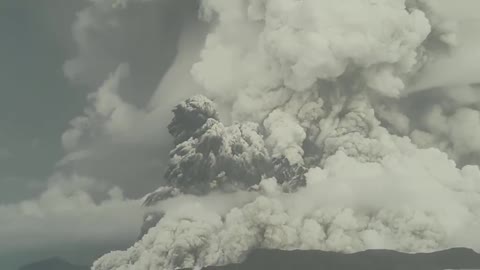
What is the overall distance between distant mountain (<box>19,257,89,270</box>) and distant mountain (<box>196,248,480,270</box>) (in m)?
5.54

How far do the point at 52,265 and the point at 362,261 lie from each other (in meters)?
12.7

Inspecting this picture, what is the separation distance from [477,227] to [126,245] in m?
14.5

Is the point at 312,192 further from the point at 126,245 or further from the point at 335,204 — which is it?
the point at 126,245

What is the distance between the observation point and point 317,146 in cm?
3033

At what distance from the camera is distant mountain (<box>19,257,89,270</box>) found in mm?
25766

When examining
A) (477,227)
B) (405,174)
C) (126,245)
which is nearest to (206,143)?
(126,245)

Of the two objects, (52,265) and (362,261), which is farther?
(362,261)

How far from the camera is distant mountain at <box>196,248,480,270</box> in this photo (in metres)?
25.8

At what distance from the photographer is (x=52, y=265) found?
84.8 feet

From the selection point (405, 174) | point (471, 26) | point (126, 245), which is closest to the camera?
point (126, 245)

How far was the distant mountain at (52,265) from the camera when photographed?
84.5 feet

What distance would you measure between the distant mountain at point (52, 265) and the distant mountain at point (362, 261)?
5537 millimetres

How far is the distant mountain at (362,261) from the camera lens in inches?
1014

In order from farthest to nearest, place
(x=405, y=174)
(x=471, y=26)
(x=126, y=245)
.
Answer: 1. (x=471, y=26)
2. (x=405, y=174)
3. (x=126, y=245)
